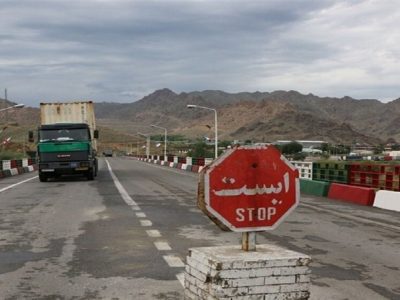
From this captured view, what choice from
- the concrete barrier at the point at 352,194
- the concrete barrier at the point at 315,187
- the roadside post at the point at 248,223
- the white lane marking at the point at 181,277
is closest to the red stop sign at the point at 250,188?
the roadside post at the point at 248,223

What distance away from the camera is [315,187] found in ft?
74.0

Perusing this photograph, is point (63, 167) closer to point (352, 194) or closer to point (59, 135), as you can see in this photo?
point (59, 135)

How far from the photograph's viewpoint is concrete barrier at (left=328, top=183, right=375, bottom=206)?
18172 millimetres

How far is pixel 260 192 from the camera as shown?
16.8 feet

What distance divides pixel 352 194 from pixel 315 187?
318cm

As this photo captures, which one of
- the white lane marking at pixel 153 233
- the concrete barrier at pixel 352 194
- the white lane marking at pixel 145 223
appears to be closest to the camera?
the white lane marking at pixel 153 233

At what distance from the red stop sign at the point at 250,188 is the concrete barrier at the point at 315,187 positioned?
16.7 metres

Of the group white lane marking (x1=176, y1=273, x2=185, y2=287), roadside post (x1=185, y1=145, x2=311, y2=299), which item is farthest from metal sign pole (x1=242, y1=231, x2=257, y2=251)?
white lane marking (x1=176, y1=273, x2=185, y2=287)

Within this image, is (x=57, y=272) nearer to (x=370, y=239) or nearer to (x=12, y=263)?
(x=12, y=263)

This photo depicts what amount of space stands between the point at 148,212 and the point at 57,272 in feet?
23.4

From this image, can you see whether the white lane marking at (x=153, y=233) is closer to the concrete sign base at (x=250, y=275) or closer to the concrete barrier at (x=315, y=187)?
the concrete sign base at (x=250, y=275)

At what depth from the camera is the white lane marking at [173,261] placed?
7.89 meters

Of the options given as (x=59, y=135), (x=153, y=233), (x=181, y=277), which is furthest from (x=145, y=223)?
(x=59, y=135)

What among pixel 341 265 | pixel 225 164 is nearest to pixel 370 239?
pixel 341 265
